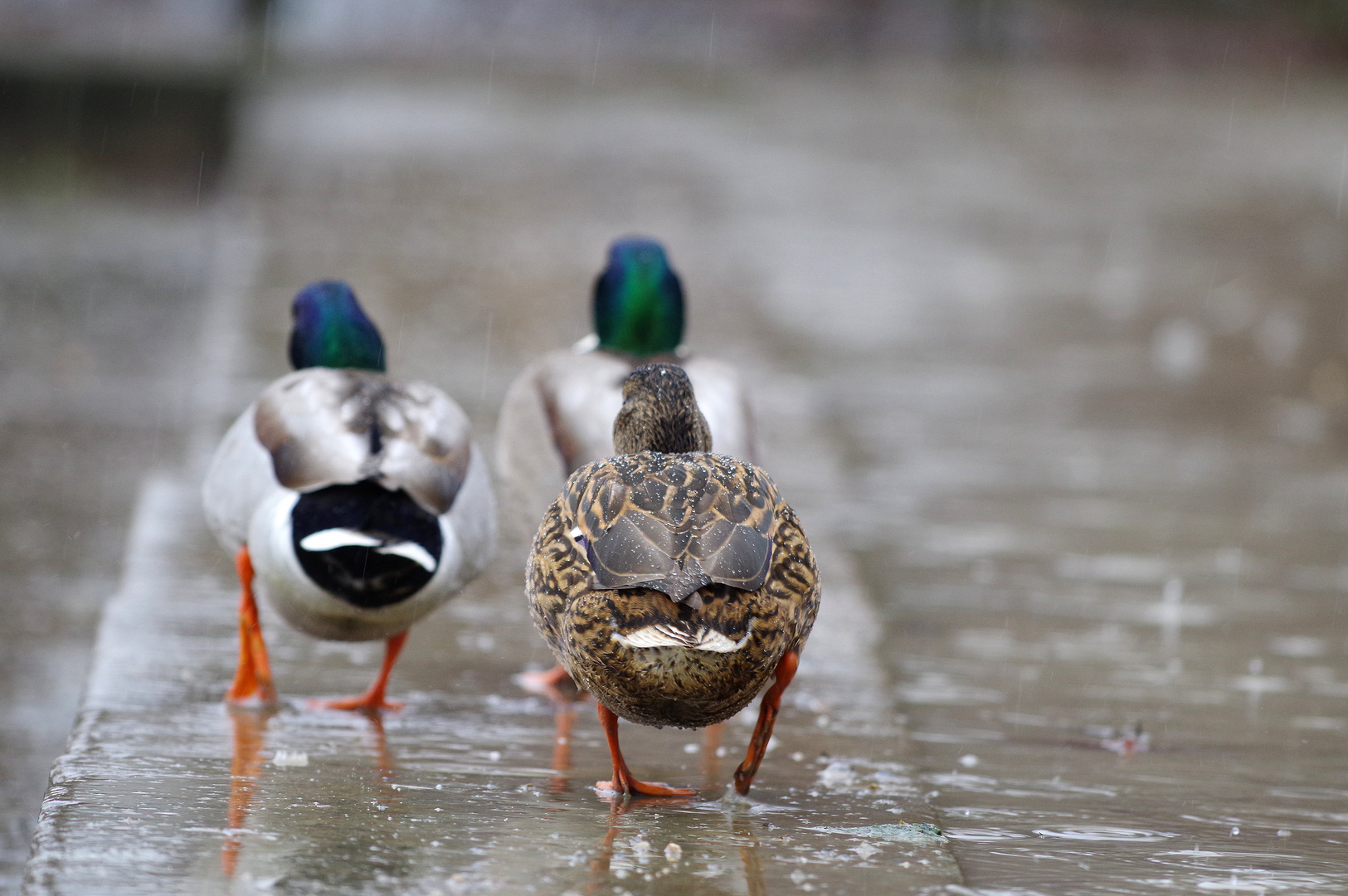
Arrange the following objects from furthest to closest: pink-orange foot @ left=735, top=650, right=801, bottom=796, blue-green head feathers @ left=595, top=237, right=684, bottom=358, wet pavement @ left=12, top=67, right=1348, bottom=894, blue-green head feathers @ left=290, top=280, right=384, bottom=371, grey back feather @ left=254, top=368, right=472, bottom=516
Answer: blue-green head feathers @ left=595, top=237, right=684, bottom=358
blue-green head feathers @ left=290, top=280, right=384, bottom=371
grey back feather @ left=254, top=368, right=472, bottom=516
pink-orange foot @ left=735, top=650, right=801, bottom=796
wet pavement @ left=12, top=67, right=1348, bottom=894

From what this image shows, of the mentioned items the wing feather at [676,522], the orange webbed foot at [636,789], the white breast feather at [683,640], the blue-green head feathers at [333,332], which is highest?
the blue-green head feathers at [333,332]

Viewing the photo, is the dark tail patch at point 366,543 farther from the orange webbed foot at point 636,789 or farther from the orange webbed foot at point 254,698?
the orange webbed foot at point 636,789

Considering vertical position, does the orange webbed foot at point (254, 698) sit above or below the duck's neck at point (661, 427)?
below

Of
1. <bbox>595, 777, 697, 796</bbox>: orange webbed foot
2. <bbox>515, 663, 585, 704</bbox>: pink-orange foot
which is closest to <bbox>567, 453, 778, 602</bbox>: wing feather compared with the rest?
<bbox>595, 777, 697, 796</bbox>: orange webbed foot

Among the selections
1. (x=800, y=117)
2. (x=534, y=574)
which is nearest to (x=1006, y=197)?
(x=800, y=117)

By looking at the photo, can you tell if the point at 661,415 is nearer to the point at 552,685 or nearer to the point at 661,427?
the point at 661,427

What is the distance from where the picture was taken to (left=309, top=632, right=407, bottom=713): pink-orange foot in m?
4.35

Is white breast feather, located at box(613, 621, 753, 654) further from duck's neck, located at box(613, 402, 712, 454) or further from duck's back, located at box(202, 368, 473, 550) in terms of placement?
duck's back, located at box(202, 368, 473, 550)

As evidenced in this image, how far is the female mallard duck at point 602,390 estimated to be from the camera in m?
4.64

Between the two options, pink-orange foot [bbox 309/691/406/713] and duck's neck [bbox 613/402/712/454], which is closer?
duck's neck [bbox 613/402/712/454]

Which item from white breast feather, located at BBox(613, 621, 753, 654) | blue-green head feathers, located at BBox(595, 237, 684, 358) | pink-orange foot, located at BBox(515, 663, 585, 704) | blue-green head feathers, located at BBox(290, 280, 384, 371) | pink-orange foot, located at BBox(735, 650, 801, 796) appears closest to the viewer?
white breast feather, located at BBox(613, 621, 753, 654)


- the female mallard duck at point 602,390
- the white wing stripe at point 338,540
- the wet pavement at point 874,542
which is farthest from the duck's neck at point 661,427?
the wet pavement at point 874,542

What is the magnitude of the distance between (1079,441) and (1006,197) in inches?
235

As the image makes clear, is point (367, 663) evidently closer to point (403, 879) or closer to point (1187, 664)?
point (403, 879)
